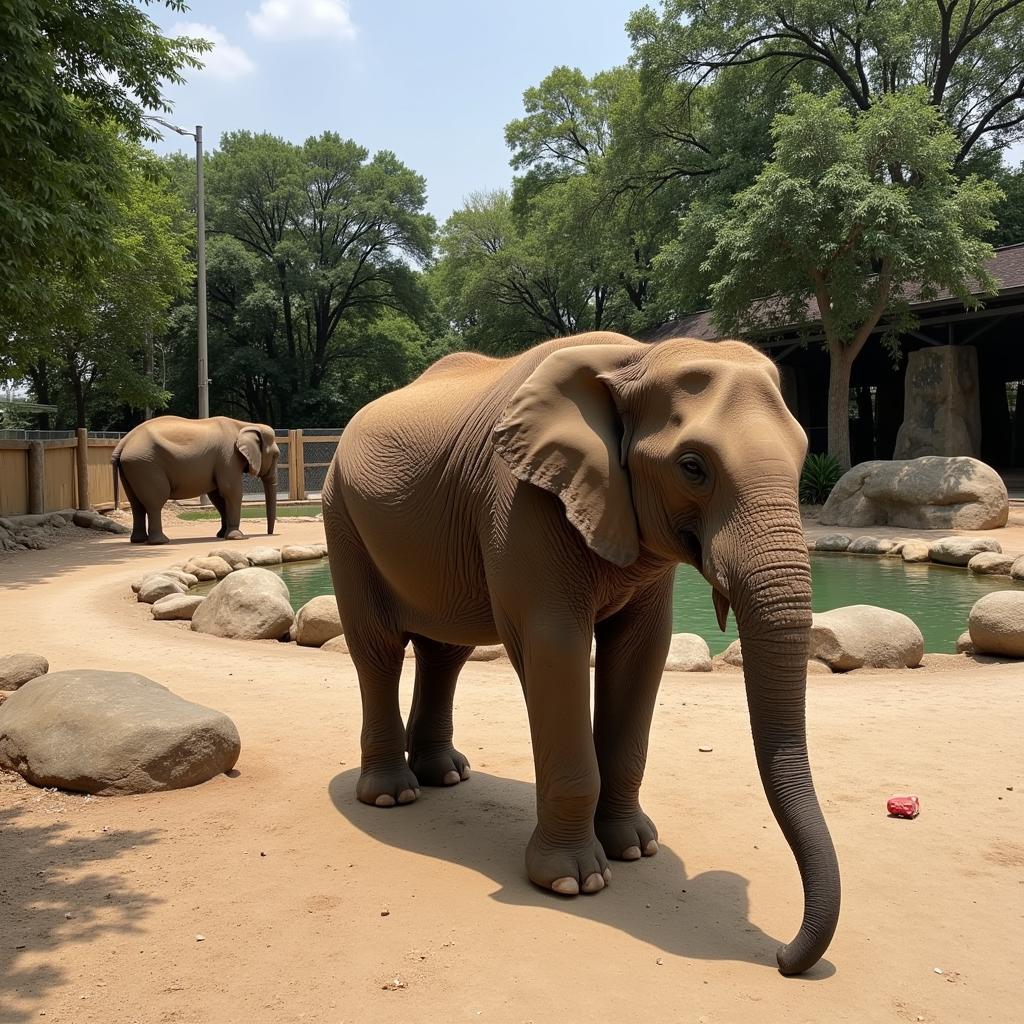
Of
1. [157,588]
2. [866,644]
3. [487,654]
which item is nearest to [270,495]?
[157,588]

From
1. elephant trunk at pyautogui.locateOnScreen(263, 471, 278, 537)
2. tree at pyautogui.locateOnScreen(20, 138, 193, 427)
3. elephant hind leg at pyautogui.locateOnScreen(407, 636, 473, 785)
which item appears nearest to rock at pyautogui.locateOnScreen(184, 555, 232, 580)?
tree at pyautogui.locateOnScreen(20, 138, 193, 427)

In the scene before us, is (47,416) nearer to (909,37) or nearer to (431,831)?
(909,37)

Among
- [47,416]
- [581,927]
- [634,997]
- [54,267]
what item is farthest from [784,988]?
[47,416]

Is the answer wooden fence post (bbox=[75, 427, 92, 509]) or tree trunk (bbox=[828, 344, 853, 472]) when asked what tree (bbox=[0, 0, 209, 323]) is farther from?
tree trunk (bbox=[828, 344, 853, 472])

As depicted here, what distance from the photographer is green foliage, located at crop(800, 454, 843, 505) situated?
2464cm

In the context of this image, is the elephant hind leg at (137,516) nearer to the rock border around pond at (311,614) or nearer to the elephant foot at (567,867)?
the rock border around pond at (311,614)

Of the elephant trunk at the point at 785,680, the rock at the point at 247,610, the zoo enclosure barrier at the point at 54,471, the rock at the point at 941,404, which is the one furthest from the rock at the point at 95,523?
the elephant trunk at the point at 785,680

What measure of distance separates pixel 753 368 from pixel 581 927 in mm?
2132

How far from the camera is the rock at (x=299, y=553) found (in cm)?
1717

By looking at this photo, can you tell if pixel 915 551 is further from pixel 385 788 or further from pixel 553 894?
pixel 553 894

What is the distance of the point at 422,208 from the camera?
4788 centimetres

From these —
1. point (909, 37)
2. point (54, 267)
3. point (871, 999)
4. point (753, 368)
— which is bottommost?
point (871, 999)

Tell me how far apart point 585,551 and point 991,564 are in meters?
12.4

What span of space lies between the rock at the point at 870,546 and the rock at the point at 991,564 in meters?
2.37
